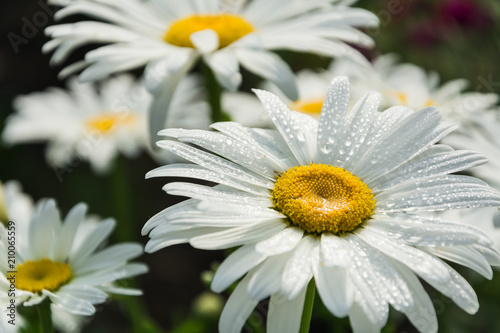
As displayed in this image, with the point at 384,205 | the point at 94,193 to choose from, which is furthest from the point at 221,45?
the point at 94,193

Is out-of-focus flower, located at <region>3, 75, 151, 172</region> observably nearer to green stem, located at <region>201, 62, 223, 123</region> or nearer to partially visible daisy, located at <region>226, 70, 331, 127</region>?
partially visible daisy, located at <region>226, 70, 331, 127</region>

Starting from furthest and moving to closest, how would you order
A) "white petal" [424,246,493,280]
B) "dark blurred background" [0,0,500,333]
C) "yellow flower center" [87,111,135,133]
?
"dark blurred background" [0,0,500,333] < "yellow flower center" [87,111,135,133] < "white petal" [424,246,493,280]

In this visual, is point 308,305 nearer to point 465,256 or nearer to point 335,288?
point 335,288

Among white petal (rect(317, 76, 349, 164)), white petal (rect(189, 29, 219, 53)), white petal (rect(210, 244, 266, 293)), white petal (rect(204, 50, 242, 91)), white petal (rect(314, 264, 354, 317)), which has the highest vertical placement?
white petal (rect(189, 29, 219, 53))

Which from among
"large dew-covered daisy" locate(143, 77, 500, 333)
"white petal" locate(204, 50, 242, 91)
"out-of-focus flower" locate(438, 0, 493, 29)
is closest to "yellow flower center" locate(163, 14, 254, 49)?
"white petal" locate(204, 50, 242, 91)

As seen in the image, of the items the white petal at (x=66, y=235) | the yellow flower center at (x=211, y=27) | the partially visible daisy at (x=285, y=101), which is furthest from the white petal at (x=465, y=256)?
the partially visible daisy at (x=285, y=101)

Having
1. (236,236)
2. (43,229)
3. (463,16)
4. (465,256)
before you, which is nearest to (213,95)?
(43,229)

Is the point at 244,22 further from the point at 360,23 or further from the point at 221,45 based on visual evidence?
the point at 360,23
